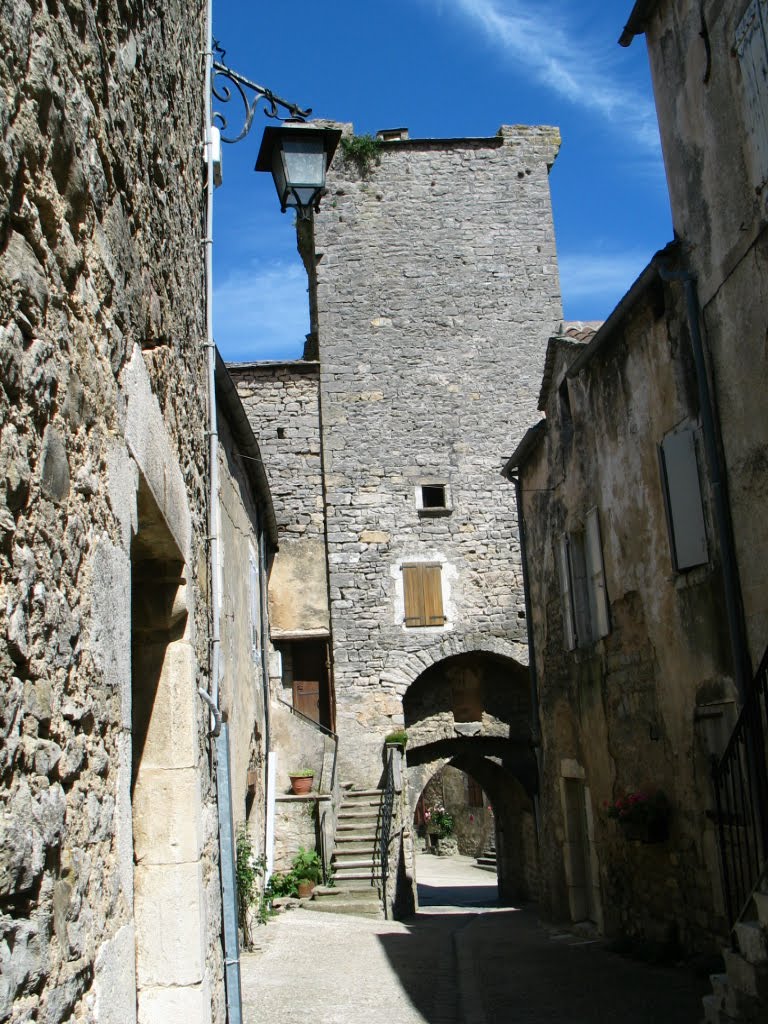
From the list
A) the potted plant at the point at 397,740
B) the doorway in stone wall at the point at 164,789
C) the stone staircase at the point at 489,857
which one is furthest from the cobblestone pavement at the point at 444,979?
the stone staircase at the point at 489,857

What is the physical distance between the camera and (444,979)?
8.94 meters

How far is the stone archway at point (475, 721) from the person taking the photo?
18500 millimetres

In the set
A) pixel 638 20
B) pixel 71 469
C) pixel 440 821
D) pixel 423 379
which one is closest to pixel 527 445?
pixel 638 20

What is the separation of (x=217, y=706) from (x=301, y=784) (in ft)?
37.2

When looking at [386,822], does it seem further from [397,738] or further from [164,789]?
[164,789]

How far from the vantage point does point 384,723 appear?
17828 millimetres

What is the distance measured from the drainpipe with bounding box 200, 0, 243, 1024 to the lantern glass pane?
2.06 feet

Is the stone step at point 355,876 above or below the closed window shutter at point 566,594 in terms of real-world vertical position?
below

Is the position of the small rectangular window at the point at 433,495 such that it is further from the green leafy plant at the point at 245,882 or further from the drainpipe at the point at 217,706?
the drainpipe at the point at 217,706

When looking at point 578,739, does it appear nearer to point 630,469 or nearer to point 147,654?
point 630,469

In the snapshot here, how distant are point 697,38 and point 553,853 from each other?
8.60 meters

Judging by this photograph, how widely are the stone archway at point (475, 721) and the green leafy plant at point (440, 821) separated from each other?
50.3 feet

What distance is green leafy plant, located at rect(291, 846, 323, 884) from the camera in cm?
1384

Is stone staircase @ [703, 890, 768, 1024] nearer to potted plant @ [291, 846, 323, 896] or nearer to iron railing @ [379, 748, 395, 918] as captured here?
iron railing @ [379, 748, 395, 918]
